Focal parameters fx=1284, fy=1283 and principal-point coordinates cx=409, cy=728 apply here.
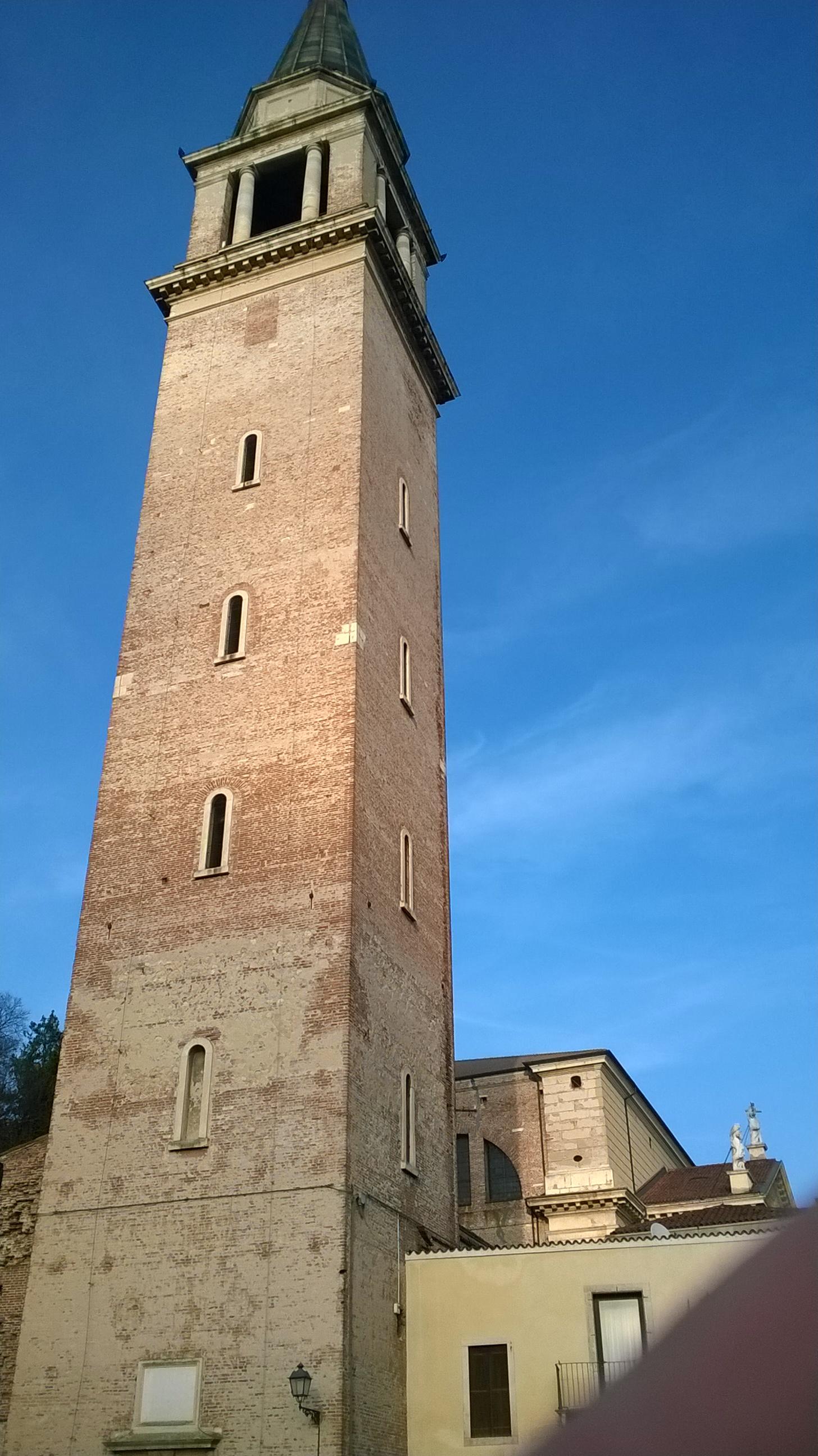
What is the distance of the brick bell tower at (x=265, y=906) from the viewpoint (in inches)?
727

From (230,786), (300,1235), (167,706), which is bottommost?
(300,1235)

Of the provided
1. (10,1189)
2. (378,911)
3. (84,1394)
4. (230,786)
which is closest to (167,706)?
(230,786)

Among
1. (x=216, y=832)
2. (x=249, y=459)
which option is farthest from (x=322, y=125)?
(x=216, y=832)

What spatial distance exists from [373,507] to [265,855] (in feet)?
27.9

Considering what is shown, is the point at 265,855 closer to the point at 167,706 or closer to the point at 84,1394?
the point at 167,706

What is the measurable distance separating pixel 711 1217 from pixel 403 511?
21867 millimetres

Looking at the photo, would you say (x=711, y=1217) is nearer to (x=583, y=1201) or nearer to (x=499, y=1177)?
(x=583, y=1201)

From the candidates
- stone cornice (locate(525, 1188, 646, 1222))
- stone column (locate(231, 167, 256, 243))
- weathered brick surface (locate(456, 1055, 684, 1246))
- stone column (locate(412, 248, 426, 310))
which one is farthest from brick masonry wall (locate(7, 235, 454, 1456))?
A: weathered brick surface (locate(456, 1055, 684, 1246))

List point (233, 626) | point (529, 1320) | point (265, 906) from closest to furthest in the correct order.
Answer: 1. point (529, 1320)
2. point (265, 906)
3. point (233, 626)

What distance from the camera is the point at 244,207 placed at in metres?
33.0

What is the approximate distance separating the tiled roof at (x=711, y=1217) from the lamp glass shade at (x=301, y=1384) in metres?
18.6

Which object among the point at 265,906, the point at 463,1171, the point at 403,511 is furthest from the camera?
the point at 463,1171

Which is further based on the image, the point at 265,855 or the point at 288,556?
the point at 288,556

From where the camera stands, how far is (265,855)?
22.2m
